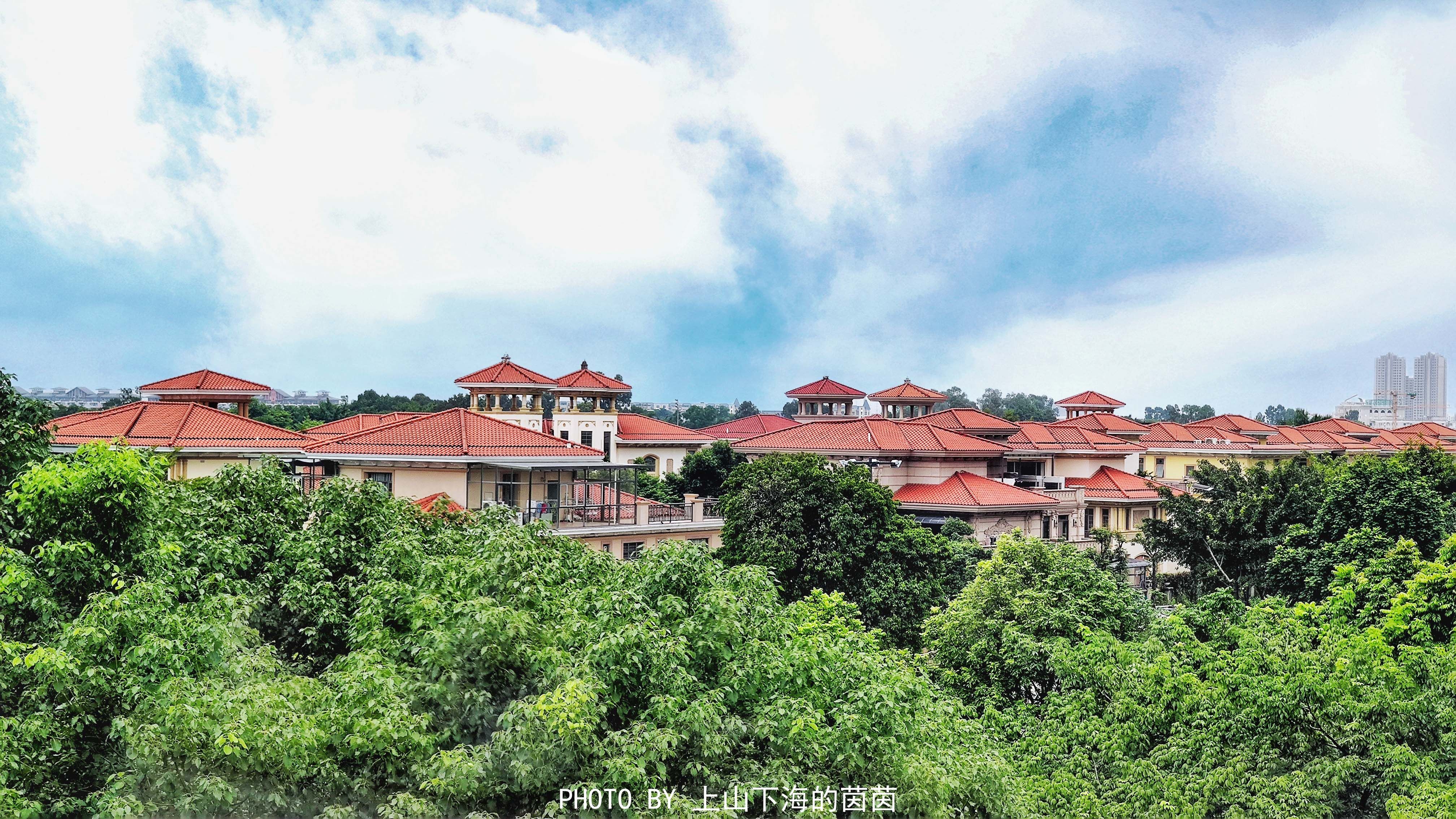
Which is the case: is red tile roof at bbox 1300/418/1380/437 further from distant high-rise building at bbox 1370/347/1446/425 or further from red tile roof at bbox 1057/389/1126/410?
distant high-rise building at bbox 1370/347/1446/425

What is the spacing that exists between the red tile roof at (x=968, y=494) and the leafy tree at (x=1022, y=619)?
12.2 m

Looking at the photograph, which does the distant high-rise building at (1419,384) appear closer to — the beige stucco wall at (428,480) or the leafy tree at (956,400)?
the leafy tree at (956,400)

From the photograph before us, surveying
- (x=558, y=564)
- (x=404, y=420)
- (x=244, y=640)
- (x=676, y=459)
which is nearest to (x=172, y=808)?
(x=244, y=640)

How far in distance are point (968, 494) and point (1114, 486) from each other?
9.49 metres

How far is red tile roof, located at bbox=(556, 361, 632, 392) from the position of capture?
45844mm

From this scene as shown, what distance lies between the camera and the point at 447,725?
9.35m

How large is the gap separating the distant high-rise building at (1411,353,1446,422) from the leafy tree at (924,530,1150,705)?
503 ft

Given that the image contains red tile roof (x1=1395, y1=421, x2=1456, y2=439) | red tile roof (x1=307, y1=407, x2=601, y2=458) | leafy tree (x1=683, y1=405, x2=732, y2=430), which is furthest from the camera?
leafy tree (x1=683, y1=405, x2=732, y2=430)

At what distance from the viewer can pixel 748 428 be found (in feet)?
197

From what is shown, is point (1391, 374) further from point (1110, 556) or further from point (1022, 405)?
point (1110, 556)

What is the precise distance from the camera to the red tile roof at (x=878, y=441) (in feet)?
A: 120

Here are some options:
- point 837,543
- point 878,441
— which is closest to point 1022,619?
point 837,543

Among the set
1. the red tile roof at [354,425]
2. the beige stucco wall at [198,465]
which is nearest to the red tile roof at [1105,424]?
the red tile roof at [354,425]

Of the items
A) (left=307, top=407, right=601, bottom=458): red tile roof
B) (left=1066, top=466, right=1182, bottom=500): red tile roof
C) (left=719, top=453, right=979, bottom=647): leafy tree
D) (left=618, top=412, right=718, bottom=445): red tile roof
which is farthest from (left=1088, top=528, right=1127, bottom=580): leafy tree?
(left=618, top=412, right=718, bottom=445): red tile roof
